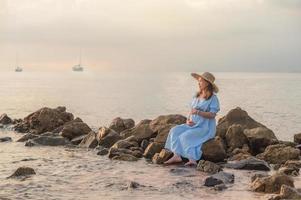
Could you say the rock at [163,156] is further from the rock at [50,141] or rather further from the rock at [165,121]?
the rock at [50,141]

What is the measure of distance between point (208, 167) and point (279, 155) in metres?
3.13

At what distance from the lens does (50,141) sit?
19.2m

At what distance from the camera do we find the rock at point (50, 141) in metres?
19.2

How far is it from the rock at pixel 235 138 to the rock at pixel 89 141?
469 cm

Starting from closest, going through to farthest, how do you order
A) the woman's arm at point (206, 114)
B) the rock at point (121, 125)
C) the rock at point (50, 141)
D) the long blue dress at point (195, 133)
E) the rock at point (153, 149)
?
the woman's arm at point (206, 114), the long blue dress at point (195, 133), the rock at point (153, 149), the rock at point (50, 141), the rock at point (121, 125)

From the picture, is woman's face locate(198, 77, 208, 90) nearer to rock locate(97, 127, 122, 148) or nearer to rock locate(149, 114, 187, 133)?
rock locate(149, 114, 187, 133)

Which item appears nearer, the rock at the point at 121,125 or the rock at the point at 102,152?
the rock at the point at 102,152

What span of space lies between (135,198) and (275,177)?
312 cm

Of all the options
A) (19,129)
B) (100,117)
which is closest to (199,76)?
(19,129)

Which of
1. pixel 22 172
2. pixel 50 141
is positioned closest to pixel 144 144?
pixel 50 141

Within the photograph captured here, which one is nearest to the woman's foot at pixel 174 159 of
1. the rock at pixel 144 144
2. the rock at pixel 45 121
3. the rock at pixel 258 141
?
the rock at pixel 144 144

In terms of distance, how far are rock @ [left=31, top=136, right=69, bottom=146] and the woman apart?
239 inches

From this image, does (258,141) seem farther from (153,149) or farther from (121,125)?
(121,125)

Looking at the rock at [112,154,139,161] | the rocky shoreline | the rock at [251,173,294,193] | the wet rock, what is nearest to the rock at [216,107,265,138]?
the rocky shoreline
